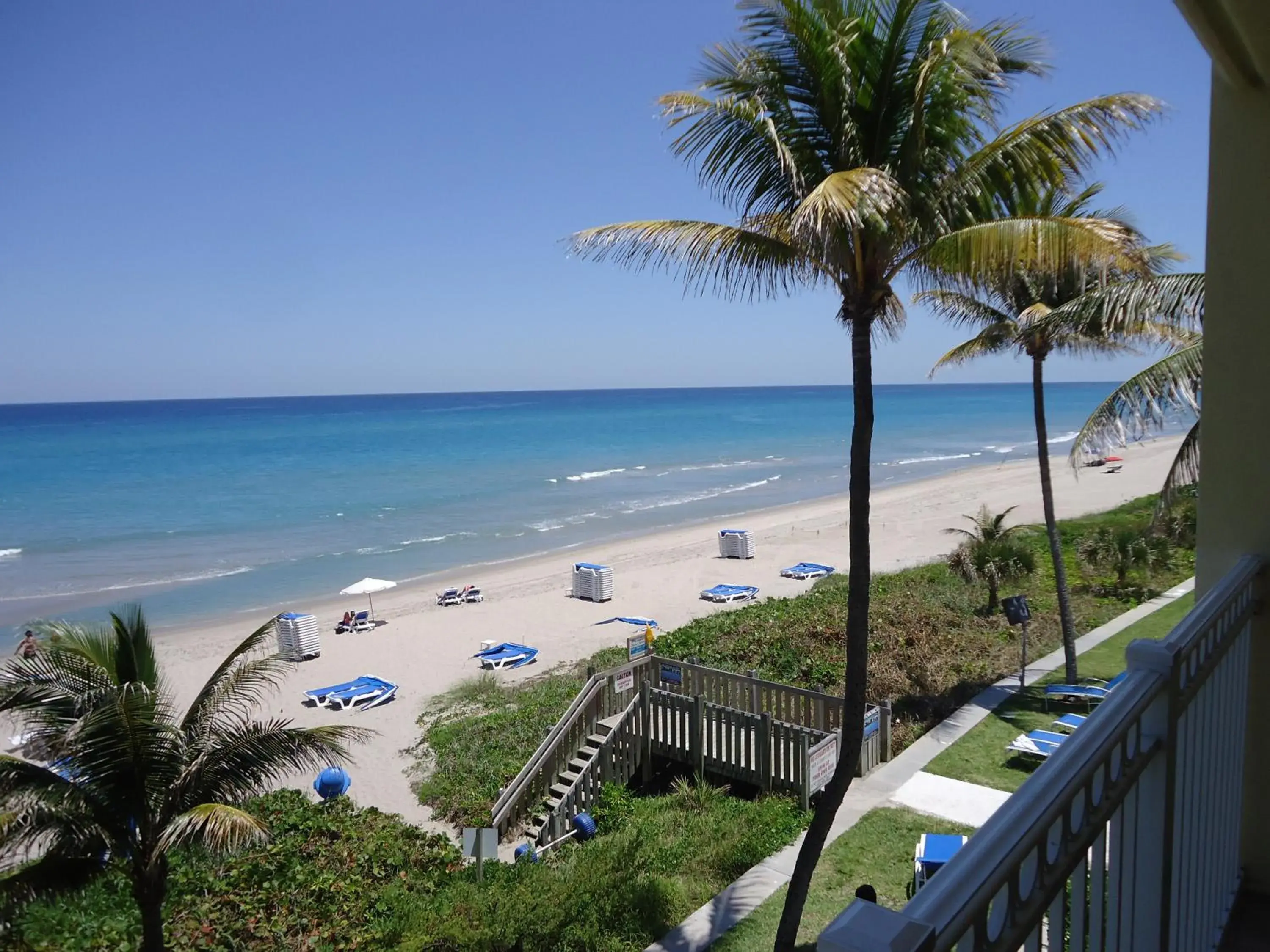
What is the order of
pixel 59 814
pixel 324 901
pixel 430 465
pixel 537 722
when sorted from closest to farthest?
pixel 59 814 → pixel 324 901 → pixel 537 722 → pixel 430 465

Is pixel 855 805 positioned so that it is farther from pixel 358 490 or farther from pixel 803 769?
pixel 358 490

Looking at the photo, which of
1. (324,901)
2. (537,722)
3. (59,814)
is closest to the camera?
(59,814)

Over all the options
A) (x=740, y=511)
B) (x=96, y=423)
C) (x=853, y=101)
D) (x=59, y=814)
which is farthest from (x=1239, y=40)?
(x=96, y=423)

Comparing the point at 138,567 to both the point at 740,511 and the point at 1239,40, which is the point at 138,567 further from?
the point at 1239,40

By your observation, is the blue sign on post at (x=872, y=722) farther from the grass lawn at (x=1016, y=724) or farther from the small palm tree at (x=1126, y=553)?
the small palm tree at (x=1126, y=553)

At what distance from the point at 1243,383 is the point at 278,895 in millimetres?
8678

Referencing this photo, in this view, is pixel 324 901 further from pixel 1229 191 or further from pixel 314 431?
pixel 314 431

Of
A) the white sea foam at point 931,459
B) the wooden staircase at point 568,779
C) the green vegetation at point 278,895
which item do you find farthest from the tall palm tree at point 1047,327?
the white sea foam at point 931,459

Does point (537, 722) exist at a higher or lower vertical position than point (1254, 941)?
lower

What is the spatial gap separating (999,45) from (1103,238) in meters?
1.77

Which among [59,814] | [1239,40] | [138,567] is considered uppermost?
[1239,40]

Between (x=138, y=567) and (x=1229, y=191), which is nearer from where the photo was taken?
(x=1229, y=191)

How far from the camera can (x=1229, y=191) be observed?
3855 millimetres

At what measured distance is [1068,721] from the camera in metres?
10.5
